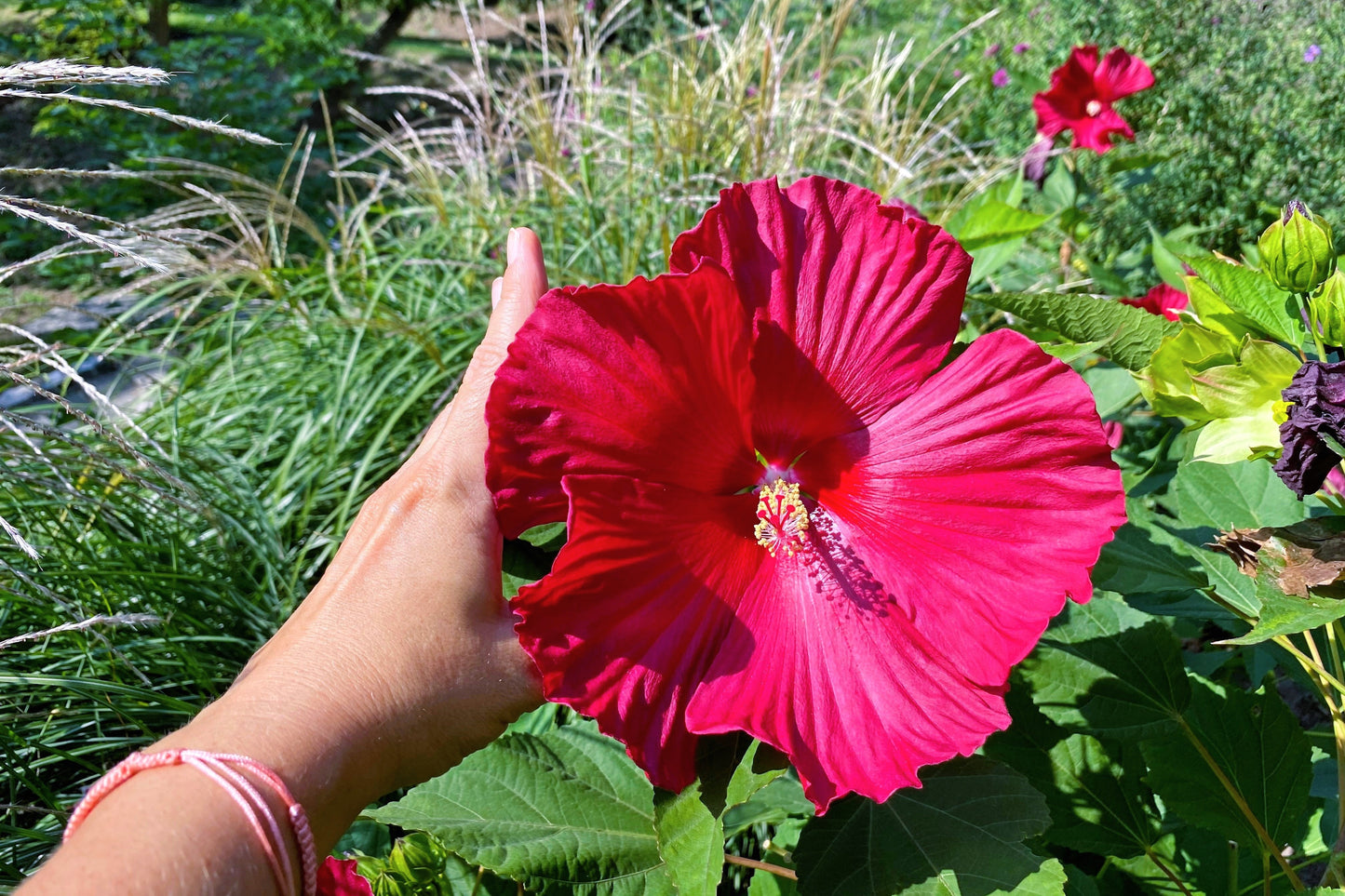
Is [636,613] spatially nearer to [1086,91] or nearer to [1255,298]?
[1255,298]

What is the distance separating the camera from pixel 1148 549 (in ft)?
2.78

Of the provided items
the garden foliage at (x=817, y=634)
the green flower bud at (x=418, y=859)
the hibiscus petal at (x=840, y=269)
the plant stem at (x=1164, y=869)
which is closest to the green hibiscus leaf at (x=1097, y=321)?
the garden foliage at (x=817, y=634)

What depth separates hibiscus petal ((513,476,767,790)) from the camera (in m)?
0.59

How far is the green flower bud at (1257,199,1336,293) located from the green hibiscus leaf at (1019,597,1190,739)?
36cm

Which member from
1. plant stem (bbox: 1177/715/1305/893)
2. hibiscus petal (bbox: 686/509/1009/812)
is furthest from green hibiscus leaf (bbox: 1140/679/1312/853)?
hibiscus petal (bbox: 686/509/1009/812)

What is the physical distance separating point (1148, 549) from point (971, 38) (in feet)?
15.8

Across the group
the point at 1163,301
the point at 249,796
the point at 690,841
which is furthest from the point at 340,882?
the point at 1163,301

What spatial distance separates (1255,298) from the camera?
2.37 ft

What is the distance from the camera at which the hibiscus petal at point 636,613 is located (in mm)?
595

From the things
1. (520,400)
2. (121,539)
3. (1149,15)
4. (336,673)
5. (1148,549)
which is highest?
(1149,15)

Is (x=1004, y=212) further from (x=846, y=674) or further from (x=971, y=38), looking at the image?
(x=971, y=38)

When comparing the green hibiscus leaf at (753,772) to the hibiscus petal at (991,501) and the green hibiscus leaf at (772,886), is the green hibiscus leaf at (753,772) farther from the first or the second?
the green hibiscus leaf at (772,886)

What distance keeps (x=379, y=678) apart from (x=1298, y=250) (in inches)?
29.3

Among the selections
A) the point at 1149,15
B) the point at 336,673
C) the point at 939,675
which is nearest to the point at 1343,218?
the point at 1149,15
